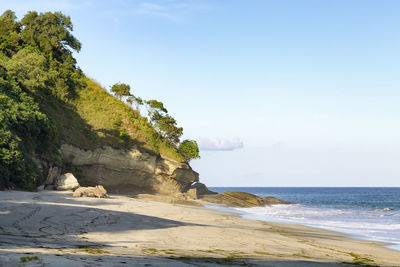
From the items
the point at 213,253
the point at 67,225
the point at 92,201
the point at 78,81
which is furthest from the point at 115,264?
the point at 78,81

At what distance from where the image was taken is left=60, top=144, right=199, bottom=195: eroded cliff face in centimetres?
3217

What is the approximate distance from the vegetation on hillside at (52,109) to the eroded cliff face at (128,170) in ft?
3.33

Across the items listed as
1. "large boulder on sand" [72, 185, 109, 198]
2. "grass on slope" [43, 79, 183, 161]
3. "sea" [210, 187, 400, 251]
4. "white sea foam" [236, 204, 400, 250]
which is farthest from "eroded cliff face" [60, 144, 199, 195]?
"large boulder on sand" [72, 185, 109, 198]

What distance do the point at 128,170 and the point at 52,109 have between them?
30.8 ft

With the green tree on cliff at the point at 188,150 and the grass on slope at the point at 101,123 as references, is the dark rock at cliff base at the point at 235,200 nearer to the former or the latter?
the green tree on cliff at the point at 188,150

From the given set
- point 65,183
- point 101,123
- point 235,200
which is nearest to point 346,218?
point 235,200

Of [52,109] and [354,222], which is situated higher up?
[52,109]

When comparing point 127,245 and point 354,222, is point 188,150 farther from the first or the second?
point 127,245

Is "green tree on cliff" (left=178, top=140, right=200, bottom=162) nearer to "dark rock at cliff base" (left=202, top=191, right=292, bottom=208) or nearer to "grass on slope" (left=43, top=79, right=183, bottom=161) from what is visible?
"grass on slope" (left=43, top=79, right=183, bottom=161)

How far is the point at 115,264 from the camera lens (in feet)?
19.8

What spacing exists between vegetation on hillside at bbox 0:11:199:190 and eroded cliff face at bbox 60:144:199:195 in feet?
3.33

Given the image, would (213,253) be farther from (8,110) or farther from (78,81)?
(78,81)

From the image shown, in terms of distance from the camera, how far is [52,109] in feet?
108

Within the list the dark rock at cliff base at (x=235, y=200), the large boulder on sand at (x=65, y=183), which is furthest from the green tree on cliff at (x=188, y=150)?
the large boulder on sand at (x=65, y=183)
